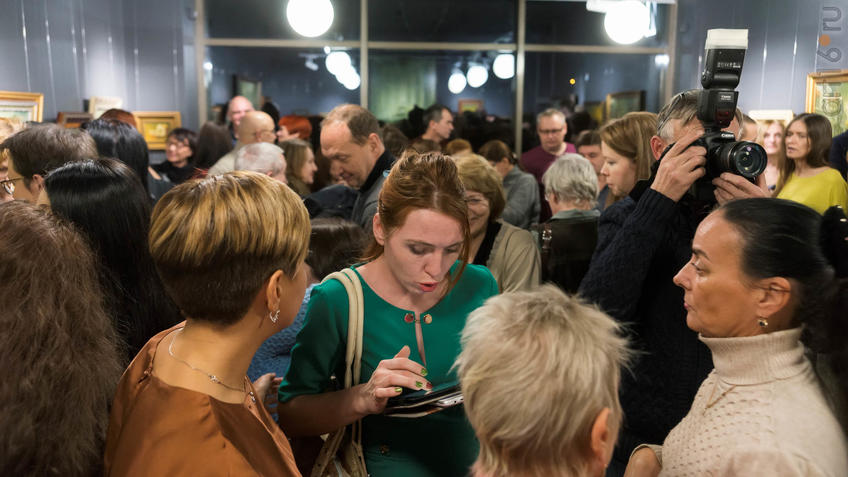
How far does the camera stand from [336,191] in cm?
405

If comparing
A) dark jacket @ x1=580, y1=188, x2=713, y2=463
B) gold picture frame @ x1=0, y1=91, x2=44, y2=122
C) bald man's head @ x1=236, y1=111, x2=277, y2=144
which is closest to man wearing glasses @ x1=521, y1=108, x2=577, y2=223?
bald man's head @ x1=236, y1=111, x2=277, y2=144

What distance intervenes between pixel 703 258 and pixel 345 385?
84 cm

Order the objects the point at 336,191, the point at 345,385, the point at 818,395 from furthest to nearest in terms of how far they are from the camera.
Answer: the point at 336,191 → the point at 345,385 → the point at 818,395

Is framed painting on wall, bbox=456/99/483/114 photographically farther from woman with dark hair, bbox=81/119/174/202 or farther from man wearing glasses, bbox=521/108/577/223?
woman with dark hair, bbox=81/119/174/202

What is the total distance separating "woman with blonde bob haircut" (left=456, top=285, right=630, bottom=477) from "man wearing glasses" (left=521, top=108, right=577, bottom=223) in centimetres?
493

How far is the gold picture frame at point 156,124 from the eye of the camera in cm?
777

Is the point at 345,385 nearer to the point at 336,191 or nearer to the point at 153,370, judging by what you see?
the point at 153,370

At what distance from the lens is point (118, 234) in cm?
184

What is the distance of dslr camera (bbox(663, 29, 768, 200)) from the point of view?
1663 millimetres

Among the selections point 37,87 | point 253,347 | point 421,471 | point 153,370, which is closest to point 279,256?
point 253,347

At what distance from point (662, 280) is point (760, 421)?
0.57m

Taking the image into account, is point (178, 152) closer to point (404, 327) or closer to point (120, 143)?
point (120, 143)

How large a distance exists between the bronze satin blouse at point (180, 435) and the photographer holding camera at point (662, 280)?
0.88m

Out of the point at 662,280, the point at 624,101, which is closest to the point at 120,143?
the point at 662,280
